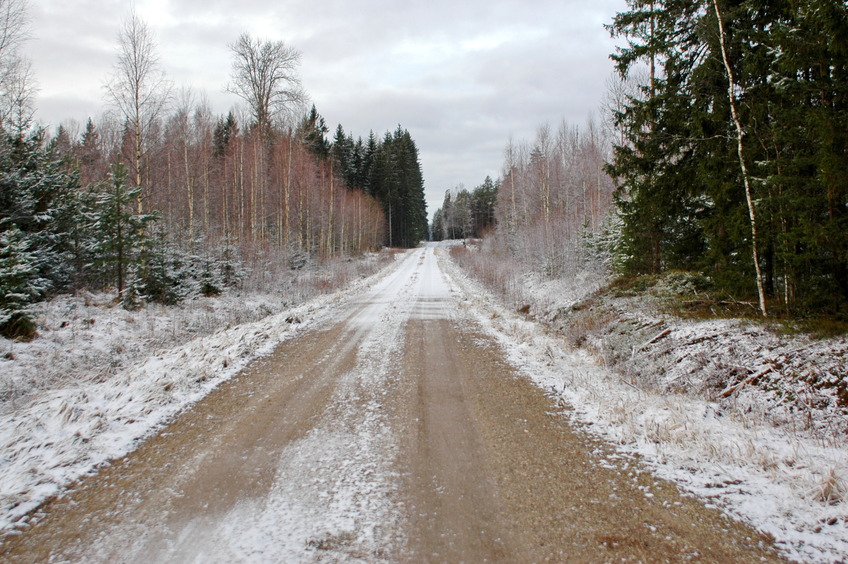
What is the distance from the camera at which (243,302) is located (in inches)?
593

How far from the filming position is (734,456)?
3652mm

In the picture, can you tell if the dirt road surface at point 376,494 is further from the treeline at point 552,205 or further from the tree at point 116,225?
the treeline at point 552,205

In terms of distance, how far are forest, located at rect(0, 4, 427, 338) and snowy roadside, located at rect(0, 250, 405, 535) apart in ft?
10.7

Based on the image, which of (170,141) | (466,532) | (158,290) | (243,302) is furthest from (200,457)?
(170,141)

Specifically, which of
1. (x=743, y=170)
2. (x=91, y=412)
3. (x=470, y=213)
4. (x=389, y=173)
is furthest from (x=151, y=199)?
(x=470, y=213)

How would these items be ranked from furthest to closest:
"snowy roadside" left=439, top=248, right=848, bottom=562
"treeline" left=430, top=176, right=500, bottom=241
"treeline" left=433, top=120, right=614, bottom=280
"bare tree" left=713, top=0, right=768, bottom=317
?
"treeline" left=430, top=176, right=500, bottom=241 < "treeline" left=433, top=120, right=614, bottom=280 < "bare tree" left=713, top=0, right=768, bottom=317 < "snowy roadside" left=439, top=248, right=848, bottom=562

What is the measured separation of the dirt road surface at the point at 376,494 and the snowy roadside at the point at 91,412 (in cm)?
25

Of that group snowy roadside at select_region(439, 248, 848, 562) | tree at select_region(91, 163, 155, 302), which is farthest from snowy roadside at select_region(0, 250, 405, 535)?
snowy roadside at select_region(439, 248, 848, 562)

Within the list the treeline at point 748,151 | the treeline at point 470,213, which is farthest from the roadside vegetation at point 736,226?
the treeline at point 470,213

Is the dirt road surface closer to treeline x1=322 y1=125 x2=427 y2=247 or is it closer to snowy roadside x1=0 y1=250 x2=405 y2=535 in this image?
snowy roadside x1=0 y1=250 x2=405 y2=535

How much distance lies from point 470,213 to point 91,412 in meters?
81.9

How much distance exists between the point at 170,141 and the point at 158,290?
16624 millimetres

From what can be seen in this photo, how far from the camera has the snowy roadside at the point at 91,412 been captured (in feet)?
11.2

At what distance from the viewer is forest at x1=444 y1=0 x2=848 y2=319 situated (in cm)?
530
